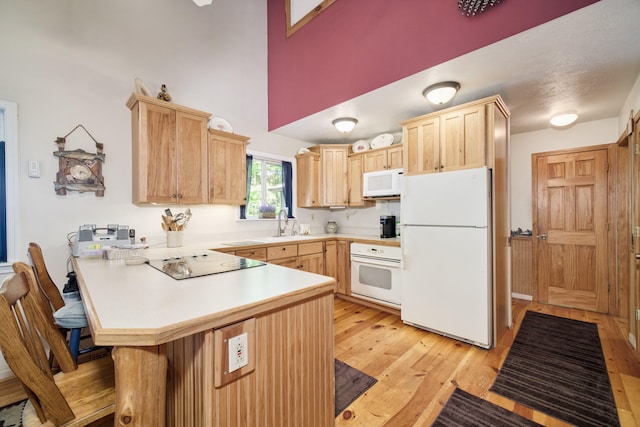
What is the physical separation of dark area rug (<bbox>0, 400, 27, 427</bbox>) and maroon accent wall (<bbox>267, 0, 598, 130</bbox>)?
353cm

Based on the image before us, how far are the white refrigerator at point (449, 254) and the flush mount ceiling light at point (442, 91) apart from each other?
0.70 m

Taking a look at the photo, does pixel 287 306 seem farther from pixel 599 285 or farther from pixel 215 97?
pixel 599 285

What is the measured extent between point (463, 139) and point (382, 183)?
121 centimetres

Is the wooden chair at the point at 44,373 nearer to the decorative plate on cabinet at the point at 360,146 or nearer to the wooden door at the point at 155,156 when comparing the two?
the wooden door at the point at 155,156

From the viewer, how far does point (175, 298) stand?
975 millimetres

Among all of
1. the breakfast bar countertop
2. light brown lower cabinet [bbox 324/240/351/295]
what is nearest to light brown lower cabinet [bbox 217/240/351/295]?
light brown lower cabinet [bbox 324/240/351/295]

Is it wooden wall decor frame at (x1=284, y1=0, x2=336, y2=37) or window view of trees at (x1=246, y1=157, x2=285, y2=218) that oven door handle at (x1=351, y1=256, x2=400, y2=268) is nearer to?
window view of trees at (x1=246, y1=157, x2=285, y2=218)

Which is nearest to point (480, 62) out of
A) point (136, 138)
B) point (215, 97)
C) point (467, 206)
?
point (467, 206)

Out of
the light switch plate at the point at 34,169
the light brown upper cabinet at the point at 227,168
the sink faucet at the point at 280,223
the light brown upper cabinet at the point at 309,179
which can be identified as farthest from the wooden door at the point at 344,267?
the light switch plate at the point at 34,169

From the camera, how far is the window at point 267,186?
12.0ft

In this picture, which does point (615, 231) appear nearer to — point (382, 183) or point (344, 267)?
point (382, 183)

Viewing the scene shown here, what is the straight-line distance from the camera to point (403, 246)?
112 inches

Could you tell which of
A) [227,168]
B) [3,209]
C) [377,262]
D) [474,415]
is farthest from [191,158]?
[474,415]

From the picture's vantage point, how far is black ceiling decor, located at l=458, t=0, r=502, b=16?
1.84m
